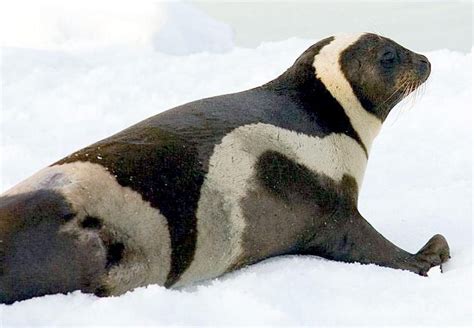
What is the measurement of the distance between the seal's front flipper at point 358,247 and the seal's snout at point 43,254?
115 cm

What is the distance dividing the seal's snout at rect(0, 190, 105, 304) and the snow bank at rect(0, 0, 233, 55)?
6.00 metres

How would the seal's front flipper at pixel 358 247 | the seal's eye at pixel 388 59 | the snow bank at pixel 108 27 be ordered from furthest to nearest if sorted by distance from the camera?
the snow bank at pixel 108 27
the seal's eye at pixel 388 59
the seal's front flipper at pixel 358 247

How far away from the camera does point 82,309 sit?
338cm

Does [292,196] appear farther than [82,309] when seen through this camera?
Yes

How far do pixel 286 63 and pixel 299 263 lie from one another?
479 cm

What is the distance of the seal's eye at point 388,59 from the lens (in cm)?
492

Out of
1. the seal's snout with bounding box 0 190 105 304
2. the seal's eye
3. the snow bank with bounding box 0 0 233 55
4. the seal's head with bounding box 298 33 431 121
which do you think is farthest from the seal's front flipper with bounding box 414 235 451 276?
the snow bank with bounding box 0 0 233 55

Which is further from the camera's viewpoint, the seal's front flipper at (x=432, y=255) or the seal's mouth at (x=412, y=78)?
the seal's mouth at (x=412, y=78)

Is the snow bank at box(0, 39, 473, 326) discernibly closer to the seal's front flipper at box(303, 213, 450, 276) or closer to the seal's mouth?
the seal's front flipper at box(303, 213, 450, 276)

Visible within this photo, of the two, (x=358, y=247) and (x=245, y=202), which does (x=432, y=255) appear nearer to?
(x=358, y=247)

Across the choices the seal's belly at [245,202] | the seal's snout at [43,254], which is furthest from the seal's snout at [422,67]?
the seal's snout at [43,254]

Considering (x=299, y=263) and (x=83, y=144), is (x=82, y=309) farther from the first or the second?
(x=83, y=144)

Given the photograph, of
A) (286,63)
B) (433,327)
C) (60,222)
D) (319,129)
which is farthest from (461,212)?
(286,63)

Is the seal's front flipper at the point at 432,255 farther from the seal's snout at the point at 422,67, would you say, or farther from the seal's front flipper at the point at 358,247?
the seal's snout at the point at 422,67
